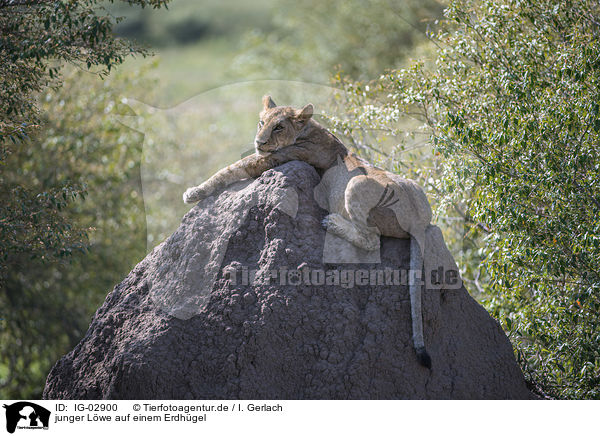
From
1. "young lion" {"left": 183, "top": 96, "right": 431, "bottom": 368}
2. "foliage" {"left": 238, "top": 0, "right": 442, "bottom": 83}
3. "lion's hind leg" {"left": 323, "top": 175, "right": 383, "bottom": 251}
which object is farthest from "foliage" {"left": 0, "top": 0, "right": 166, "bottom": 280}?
"foliage" {"left": 238, "top": 0, "right": 442, "bottom": 83}

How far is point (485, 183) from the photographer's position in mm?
7223

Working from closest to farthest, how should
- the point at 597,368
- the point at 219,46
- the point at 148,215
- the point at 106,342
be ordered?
the point at 106,342
the point at 597,368
the point at 148,215
the point at 219,46

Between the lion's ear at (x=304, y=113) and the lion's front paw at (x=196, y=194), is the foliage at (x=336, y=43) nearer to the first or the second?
the lion's ear at (x=304, y=113)

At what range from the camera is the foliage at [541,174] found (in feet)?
22.7

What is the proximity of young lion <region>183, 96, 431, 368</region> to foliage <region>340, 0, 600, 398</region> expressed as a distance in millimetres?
1485

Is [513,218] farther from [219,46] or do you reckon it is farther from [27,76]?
[219,46]

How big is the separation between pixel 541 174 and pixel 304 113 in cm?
264

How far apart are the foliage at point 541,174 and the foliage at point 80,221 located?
7019 mm

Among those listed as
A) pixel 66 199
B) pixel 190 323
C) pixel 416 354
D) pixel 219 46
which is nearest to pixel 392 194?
pixel 416 354

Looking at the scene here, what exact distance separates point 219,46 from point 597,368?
35465 mm
